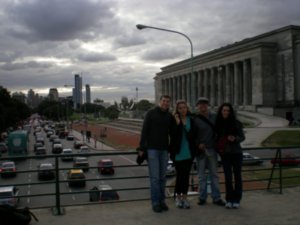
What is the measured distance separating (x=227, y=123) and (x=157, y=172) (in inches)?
64.8

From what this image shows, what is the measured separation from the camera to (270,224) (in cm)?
661

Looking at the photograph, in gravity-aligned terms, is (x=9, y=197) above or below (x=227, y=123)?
below

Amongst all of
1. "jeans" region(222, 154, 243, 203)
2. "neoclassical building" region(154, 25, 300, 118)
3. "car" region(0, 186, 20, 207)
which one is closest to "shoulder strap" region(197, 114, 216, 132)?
"jeans" region(222, 154, 243, 203)

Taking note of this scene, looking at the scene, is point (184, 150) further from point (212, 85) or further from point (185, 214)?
point (212, 85)

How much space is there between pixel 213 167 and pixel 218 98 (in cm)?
10045

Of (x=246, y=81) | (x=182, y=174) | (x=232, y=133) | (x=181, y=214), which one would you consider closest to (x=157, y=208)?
(x=181, y=214)

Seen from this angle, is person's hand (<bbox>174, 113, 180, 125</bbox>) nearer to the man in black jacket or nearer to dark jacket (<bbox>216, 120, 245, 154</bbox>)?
the man in black jacket

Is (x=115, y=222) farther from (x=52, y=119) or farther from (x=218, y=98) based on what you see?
(x=52, y=119)

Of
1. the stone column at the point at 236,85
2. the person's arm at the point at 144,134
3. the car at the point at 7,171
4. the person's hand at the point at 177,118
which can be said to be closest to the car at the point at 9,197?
the car at the point at 7,171

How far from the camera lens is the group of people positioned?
7.33 meters

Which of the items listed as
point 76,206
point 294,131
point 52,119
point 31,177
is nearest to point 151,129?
point 76,206

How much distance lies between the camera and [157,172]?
7340mm

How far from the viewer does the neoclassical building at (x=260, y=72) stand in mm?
77250

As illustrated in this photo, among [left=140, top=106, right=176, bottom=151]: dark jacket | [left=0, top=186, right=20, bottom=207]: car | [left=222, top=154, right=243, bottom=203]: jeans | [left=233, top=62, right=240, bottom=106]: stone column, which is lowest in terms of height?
[left=0, top=186, right=20, bottom=207]: car
